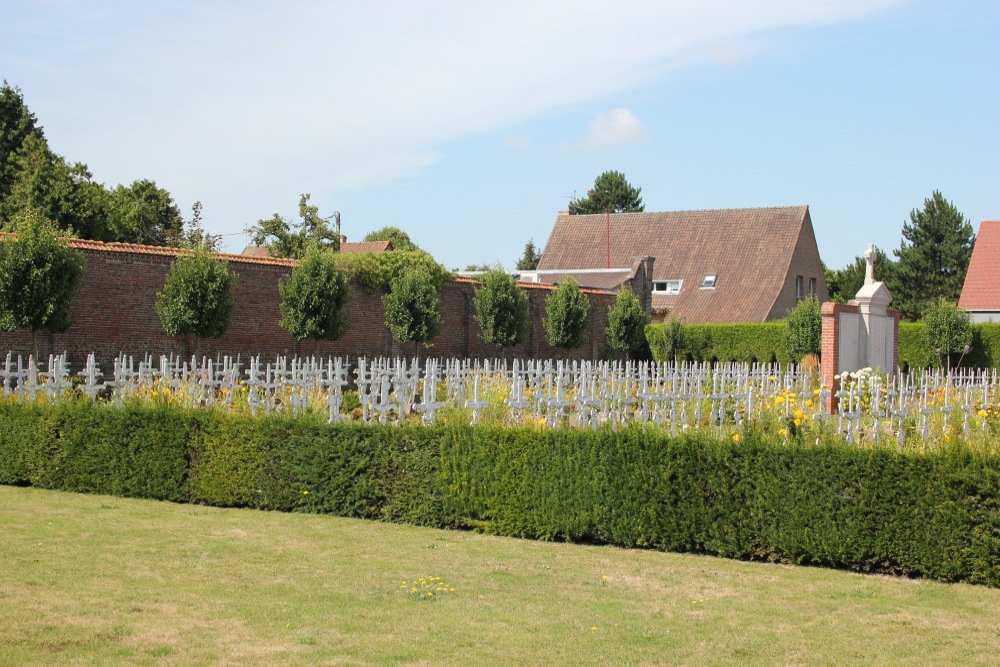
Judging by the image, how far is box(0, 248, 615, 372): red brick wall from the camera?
79.1 ft

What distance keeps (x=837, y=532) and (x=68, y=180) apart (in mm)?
33788

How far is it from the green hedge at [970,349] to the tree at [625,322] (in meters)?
8.88

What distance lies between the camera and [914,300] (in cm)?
5391

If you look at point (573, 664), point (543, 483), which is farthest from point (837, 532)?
point (573, 664)

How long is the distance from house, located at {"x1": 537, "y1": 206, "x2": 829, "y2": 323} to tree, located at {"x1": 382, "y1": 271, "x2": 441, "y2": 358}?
53.8 ft

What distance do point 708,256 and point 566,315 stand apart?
50.6 ft

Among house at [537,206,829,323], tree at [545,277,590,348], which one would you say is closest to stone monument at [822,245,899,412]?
tree at [545,277,590,348]

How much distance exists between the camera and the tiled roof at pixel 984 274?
40.8m

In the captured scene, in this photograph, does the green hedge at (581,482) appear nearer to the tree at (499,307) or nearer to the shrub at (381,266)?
the shrub at (381,266)

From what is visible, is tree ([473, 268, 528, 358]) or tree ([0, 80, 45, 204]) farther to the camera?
tree ([0, 80, 45, 204])

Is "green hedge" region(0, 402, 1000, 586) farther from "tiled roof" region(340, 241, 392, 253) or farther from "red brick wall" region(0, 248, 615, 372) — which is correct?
"tiled roof" region(340, 241, 392, 253)

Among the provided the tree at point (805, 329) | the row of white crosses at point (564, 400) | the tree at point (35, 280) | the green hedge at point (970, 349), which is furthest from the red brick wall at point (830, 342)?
the green hedge at point (970, 349)

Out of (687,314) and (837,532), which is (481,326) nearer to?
(687,314)

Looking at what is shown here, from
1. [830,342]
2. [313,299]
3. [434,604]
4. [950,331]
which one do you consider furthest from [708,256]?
[434,604]
